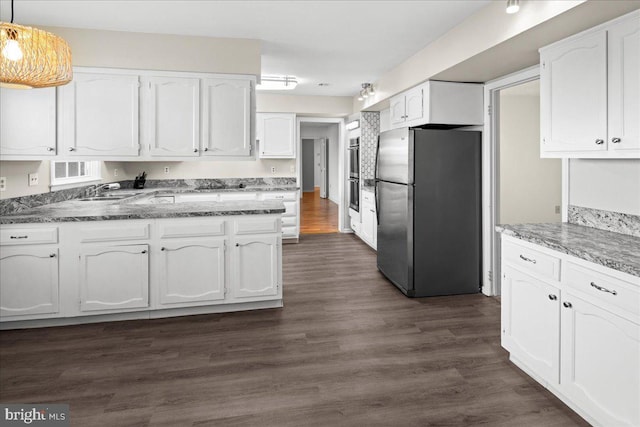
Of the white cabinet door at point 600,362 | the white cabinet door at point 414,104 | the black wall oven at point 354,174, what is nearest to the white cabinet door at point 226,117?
the white cabinet door at point 414,104

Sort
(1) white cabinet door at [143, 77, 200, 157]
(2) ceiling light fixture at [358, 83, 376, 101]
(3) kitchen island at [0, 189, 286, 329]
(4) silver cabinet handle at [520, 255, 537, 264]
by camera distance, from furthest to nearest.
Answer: (2) ceiling light fixture at [358, 83, 376, 101] → (1) white cabinet door at [143, 77, 200, 157] → (3) kitchen island at [0, 189, 286, 329] → (4) silver cabinet handle at [520, 255, 537, 264]

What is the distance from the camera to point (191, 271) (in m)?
3.44

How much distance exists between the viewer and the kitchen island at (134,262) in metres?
3.17

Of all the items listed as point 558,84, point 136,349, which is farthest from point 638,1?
point 136,349

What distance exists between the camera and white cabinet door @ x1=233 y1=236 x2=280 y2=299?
3.52 m

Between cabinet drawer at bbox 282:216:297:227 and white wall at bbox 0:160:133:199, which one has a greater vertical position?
white wall at bbox 0:160:133:199

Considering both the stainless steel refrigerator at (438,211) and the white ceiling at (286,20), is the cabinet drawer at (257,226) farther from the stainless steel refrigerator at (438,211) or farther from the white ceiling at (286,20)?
the white ceiling at (286,20)

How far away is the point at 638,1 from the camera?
81.2 inches

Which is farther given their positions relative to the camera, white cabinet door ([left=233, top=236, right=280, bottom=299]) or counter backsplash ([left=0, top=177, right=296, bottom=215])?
white cabinet door ([left=233, top=236, right=280, bottom=299])

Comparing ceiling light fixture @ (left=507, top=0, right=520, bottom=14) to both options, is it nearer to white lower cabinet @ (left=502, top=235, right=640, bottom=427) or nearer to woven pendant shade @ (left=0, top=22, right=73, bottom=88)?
white lower cabinet @ (left=502, top=235, right=640, bottom=427)

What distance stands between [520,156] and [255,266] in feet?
9.08

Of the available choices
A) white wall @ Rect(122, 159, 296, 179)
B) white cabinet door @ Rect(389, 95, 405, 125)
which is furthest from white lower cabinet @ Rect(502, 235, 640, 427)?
white wall @ Rect(122, 159, 296, 179)

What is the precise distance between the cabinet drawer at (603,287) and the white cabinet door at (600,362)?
6cm

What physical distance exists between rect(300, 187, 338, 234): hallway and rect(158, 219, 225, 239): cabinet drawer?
4.42m
